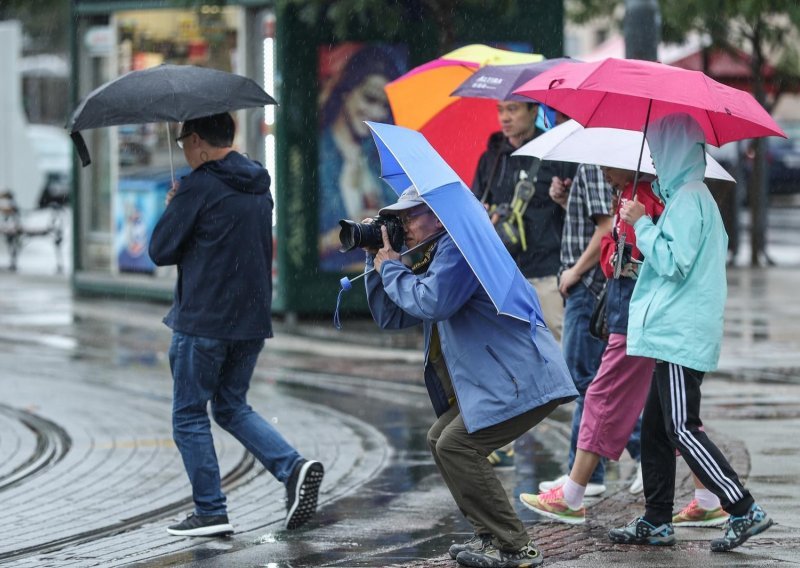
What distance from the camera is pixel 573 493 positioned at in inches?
264

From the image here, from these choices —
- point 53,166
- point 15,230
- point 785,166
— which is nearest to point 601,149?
point 15,230

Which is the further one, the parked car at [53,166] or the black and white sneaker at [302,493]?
the parked car at [53,166]

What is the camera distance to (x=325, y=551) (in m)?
6.29

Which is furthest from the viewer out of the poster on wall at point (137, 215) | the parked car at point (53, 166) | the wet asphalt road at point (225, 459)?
the parked car at point (53, 166)

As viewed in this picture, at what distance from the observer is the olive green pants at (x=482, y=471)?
5.71 m

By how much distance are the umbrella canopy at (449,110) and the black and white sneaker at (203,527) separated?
263cm

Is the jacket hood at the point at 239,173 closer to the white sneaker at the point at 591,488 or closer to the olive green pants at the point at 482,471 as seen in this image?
the olive green pants at the point at 482,471

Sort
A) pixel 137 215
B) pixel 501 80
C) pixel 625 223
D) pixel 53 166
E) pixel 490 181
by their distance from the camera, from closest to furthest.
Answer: pixel 625 223, pixel 501 80, pixel 490 181, pixel 137 215, pixel 53 166

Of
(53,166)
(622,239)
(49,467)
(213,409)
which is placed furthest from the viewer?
(53,166)

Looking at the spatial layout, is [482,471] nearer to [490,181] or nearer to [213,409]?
[213,409]

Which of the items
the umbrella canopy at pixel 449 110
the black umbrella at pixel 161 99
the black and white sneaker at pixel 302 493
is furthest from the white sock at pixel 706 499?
the black umbrella at pixel 161 99

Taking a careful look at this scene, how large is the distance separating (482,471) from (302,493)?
1214 millimetres

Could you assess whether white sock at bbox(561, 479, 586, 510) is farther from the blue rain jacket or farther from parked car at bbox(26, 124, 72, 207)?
parked car at bbox(26, 124, 72, 207)

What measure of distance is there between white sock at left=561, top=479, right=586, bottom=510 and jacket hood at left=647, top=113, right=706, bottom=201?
134 centimetres
